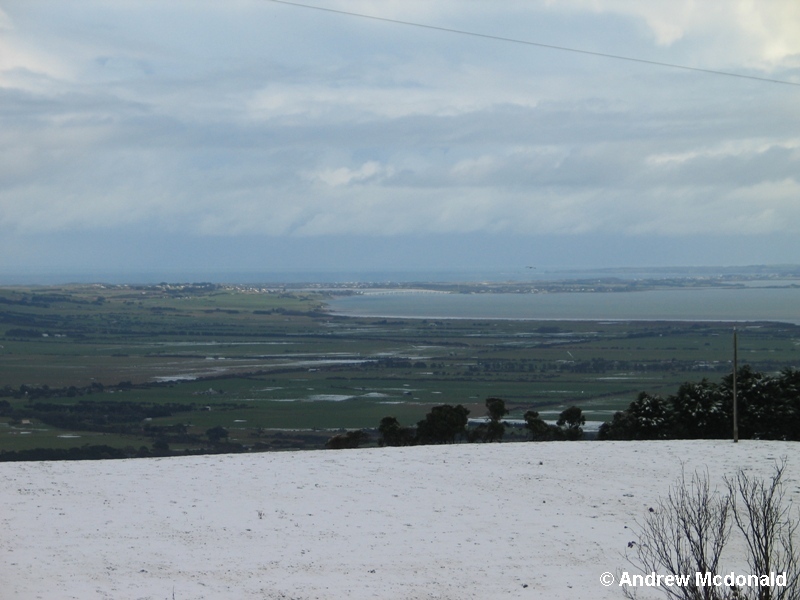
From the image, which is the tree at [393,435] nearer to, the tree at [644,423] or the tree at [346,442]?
the tree at [346,442]

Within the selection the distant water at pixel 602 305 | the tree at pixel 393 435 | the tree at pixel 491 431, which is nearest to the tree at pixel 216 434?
Result: the tree at pixel 393 435

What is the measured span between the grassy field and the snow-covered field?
13.2 meters

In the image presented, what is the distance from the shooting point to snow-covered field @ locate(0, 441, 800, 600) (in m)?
7.58

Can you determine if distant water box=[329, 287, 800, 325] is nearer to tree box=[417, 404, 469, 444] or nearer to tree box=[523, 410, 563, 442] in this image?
tree box=[523, 410, 563, 442]

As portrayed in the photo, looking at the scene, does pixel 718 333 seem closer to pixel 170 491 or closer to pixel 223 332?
pixel 223 332

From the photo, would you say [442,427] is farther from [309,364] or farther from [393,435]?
[309,364]

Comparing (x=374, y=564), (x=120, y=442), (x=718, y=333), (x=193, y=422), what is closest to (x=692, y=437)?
(x=374, y=564)

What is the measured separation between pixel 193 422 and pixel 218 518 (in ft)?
72.3

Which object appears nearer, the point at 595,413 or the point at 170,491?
the point at 170,491

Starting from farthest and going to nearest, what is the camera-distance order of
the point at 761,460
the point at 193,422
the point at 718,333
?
the point at 718,333
the point at 193,422
the point at 761,460

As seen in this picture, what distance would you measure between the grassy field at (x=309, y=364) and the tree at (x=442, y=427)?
8.65m

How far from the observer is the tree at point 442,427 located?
56.0ft

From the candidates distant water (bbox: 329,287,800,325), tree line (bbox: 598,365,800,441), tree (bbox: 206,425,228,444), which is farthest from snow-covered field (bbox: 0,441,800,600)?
distant water (bbox: 329,287,800,325)

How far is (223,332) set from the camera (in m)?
66.5
